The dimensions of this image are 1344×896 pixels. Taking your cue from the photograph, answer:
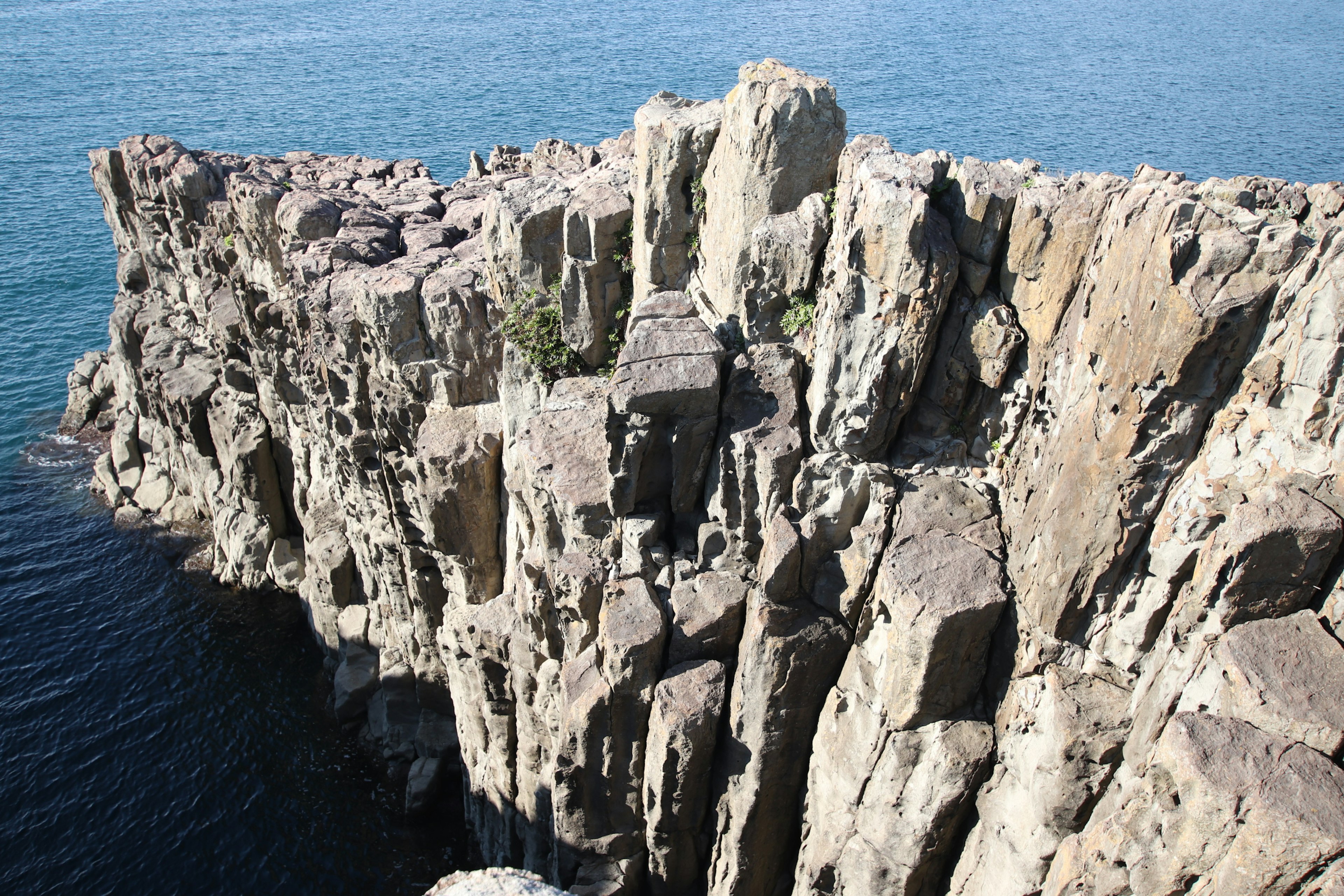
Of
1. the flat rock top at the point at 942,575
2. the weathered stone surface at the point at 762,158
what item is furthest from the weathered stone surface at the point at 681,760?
the weathered stone surface at the point at 762,158

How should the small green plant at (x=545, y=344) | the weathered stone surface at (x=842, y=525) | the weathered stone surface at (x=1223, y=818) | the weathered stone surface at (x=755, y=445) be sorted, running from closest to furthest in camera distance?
the weathered stone surface at (x=1223, y=818)
the weathered stone surface at (x=842, y=525)
the weathered stone surface at (x=755, y=445)
the small green plant at (x=545, y=344)

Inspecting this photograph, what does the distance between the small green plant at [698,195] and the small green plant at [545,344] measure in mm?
4959

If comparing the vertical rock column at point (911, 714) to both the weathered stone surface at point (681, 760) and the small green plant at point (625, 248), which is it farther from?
the small green plant at point (625, 248)

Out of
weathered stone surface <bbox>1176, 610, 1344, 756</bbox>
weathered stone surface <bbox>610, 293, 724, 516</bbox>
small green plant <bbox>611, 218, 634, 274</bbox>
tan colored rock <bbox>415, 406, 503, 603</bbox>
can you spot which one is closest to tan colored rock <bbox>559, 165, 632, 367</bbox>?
small green plant <bbox>611, 218, 634, 274</bbox>

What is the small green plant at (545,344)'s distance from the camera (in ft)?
79.6

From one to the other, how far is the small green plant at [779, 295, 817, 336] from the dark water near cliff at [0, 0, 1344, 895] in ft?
66.4

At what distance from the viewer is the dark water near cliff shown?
96.5ft

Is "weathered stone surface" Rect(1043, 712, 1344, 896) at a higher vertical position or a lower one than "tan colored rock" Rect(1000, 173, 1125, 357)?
lower

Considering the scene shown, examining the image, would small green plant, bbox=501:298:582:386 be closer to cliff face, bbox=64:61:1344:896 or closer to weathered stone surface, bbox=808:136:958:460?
cliff face, bbox=64:61:1344:896

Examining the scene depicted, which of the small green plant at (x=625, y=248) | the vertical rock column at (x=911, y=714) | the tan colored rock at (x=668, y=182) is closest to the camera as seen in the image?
the vertical rock column at (x=911, y=714)

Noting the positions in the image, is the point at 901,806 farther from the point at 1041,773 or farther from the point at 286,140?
the point at 286,140

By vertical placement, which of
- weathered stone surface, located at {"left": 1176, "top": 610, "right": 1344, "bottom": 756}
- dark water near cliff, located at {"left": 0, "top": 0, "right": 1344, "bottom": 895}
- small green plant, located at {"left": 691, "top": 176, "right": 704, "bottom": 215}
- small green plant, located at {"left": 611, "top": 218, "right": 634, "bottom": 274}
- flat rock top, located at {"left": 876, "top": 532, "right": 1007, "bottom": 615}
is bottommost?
dark water near cliff, located at {"left": 0, "top": 0, "right": 1344, "bottom": 895}

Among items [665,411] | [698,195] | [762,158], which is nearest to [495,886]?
[665,411]

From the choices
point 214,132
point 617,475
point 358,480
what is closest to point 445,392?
point 358,480
